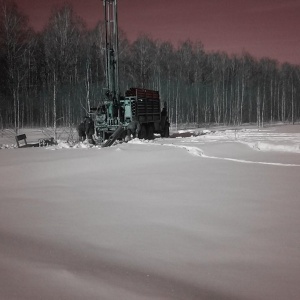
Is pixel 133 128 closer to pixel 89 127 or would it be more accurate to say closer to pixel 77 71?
pixel 89 127

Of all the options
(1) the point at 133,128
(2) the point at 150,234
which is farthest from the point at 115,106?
(2) the point at 150,234

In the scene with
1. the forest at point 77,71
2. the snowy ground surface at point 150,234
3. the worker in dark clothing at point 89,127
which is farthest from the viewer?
the forest at point 77,71

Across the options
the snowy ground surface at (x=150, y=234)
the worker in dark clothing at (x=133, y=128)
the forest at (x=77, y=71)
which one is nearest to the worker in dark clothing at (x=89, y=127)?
the worker in dark clothing at (x=133, y=128)

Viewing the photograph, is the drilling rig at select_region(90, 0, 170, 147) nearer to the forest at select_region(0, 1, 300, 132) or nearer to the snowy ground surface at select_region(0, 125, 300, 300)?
the forest at select_region(0, 1, 300, 132)

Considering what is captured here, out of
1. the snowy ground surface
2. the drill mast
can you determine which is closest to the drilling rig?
the drill mast

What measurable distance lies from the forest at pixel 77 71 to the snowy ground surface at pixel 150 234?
14243 mm

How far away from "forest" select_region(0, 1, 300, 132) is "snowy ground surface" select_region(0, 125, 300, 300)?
46.7 feet

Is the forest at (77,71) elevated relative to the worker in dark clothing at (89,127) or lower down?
elevated

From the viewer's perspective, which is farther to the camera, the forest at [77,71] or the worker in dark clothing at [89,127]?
the forest at [77,71]

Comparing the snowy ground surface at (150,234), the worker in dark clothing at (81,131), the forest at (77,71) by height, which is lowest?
the snowy ground surface at (150,234)

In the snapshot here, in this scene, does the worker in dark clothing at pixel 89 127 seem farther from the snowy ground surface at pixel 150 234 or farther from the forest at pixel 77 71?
the snowy ground surface at pixel 150 234

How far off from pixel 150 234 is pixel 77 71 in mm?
30495

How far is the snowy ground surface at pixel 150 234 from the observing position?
2727mm

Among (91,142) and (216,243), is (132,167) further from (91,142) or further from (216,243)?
(91,142)
